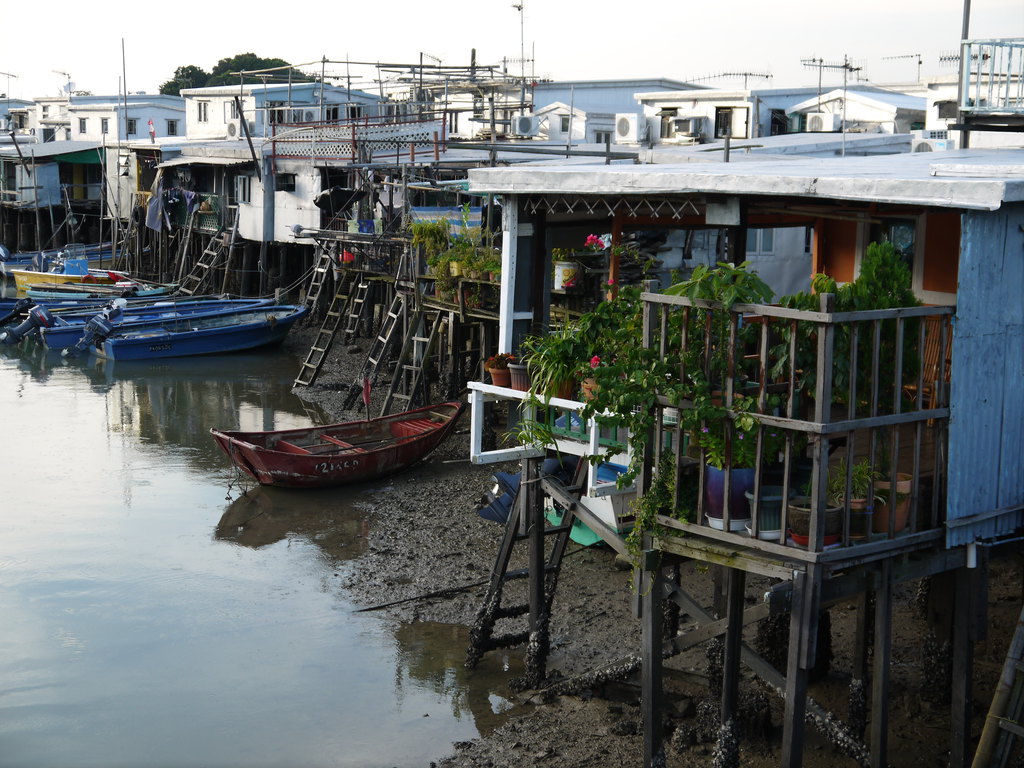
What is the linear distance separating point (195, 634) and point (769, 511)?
292 inches

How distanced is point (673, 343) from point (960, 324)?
1.88 metres

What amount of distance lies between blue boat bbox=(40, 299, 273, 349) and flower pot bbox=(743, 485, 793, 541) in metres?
24.5

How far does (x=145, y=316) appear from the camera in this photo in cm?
3108

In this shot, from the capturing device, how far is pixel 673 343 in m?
7.74

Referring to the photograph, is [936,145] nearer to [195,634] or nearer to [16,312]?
[195,634]

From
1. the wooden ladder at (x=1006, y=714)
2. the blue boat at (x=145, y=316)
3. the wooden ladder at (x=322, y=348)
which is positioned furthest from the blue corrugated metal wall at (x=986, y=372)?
the blue boat at (x=145, y=316)

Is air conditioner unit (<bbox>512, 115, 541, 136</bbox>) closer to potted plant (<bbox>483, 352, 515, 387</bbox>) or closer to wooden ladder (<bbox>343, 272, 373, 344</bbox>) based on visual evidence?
wooden ladder (<bbox>343, 272, 373, 344</bbox>)

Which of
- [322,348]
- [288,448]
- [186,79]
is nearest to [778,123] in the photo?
[322,348]

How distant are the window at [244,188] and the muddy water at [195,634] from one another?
16.2 meters

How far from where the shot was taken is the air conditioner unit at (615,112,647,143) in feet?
95.1

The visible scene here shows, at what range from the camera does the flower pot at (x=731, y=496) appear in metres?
7.62

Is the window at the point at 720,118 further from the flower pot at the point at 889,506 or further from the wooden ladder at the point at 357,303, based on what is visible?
the flower pot at the point at 889,506

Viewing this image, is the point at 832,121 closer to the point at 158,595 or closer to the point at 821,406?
the point at 158,595

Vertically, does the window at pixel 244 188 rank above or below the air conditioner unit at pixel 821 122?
below
